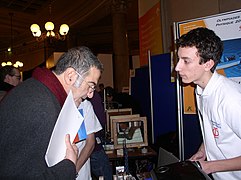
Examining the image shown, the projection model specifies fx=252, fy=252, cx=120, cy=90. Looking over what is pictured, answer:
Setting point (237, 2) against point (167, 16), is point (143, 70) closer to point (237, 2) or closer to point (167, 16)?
point (167, 16)

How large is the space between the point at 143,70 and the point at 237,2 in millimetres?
1767

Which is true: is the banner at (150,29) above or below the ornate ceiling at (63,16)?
below

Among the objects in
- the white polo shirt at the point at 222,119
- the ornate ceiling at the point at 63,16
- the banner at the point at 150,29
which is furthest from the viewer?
the ornate ceiling at the point at 63,16

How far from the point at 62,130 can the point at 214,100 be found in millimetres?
802

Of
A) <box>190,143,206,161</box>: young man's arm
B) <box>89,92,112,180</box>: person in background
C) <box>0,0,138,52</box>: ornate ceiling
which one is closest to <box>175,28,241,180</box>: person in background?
<box>190,143,206,161</box>: young man's arm

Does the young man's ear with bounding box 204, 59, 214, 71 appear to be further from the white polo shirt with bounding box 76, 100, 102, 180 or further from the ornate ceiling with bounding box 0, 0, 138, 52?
the ornate ceiling with bounding box 0, 0, 138, 52

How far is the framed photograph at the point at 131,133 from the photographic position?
2.47 metres

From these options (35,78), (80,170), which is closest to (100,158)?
(80,170)

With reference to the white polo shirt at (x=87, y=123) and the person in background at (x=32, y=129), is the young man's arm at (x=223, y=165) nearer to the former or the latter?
the person in background at (x=32, y=129)

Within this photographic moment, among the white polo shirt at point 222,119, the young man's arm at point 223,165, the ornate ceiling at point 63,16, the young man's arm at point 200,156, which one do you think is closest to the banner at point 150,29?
the young man's arm at point 200,156

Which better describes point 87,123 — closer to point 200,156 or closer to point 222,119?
point 200,156

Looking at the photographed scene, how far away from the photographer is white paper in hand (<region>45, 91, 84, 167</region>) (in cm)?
85

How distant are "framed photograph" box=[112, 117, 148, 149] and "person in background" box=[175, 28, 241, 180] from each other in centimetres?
111

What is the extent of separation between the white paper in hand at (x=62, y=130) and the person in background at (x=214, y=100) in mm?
642
